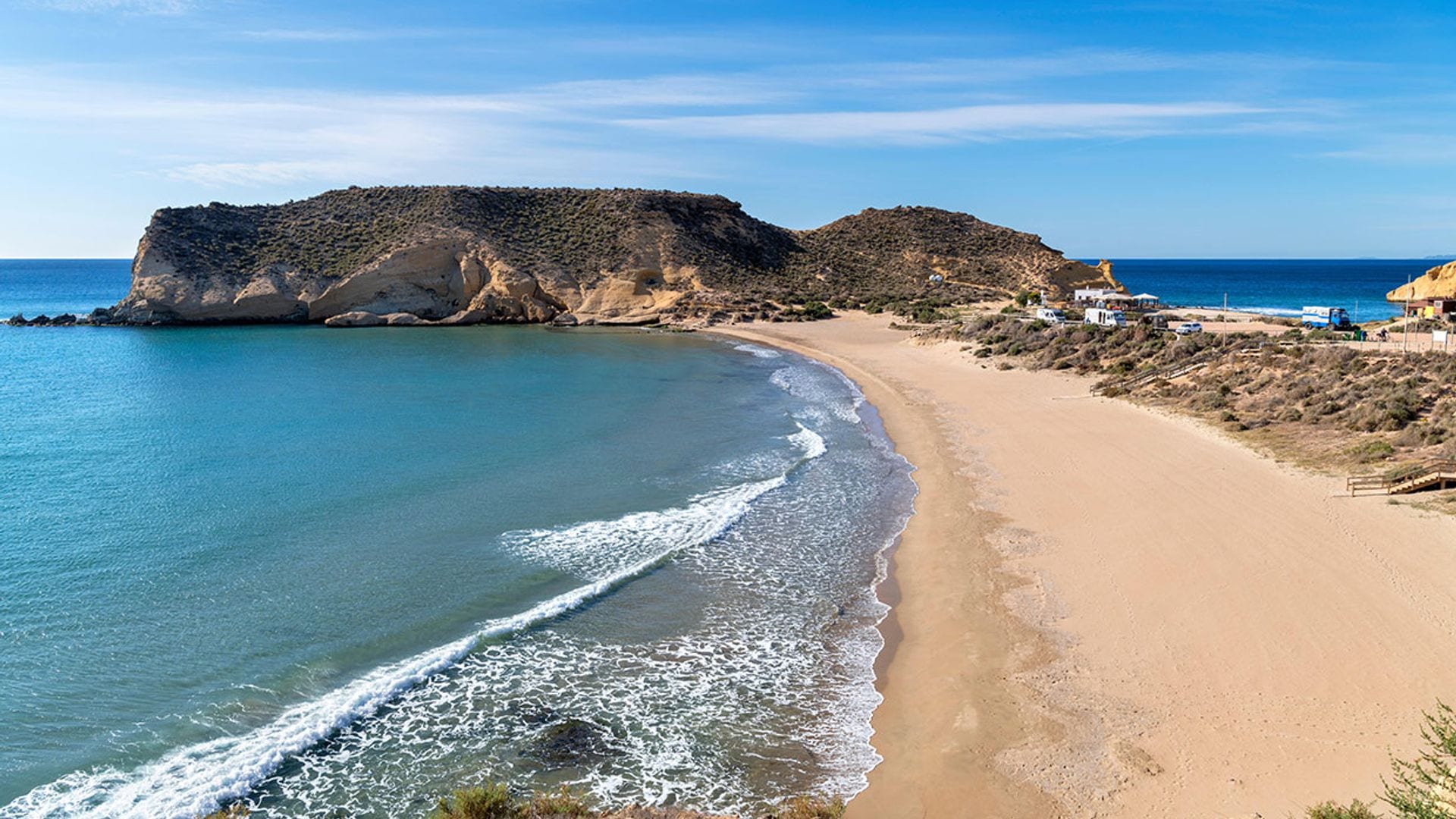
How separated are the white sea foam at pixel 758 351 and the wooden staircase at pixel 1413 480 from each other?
3415cm

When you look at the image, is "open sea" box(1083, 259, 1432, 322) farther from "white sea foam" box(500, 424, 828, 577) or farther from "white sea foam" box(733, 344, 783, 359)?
"white sea foam" box(500, 424, 828, 577)

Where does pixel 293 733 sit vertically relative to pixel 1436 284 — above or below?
below

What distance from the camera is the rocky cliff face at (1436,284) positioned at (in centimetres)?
5697

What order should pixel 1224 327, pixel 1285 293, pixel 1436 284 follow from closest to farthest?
1. pixel 1224 327
2. pixel 1436 284
3. pixel 1285 293

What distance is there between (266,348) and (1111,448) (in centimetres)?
4740

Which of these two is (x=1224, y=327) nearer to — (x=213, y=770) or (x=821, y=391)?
(x=821, y=391)

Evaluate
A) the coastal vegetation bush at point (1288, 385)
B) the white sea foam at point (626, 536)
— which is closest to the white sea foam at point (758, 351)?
the coastal vegetation bush at point (1288, 385)

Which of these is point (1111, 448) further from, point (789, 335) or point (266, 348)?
point (266, 348)

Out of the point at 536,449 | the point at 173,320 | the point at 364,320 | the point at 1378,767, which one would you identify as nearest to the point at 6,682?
the point at 536,449

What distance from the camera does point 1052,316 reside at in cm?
4941

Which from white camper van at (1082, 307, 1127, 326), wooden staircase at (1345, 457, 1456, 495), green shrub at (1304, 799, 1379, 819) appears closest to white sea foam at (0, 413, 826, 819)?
green shrub at (1304, 799, 1379, 819)

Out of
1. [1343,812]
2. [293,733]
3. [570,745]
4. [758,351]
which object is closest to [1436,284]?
[758,351]

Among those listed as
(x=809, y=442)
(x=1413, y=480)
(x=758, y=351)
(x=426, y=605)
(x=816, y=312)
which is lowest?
(x=426, y=605)

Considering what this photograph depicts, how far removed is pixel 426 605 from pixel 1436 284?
6959 centimetres
